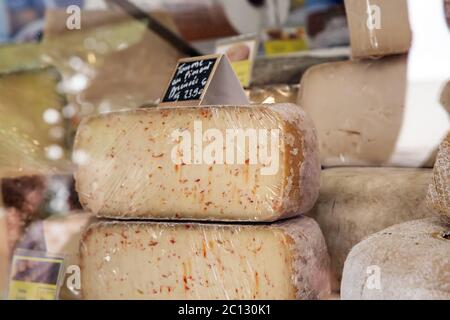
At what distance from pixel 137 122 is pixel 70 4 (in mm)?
1011

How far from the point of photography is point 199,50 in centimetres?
274

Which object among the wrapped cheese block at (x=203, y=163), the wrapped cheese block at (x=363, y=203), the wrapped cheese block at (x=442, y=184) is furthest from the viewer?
the wrapped cheese block at (x=363, y=203)

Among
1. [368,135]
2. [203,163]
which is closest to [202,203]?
[203,163]

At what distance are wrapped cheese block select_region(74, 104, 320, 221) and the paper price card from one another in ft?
0.94

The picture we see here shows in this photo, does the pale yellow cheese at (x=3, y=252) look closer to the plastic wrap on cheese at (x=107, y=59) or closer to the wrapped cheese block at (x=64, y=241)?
the wrapped cheese block at (x=64, y=241)

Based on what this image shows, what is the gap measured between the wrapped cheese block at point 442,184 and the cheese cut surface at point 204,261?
0.35m

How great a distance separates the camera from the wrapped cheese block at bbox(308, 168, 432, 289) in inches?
67.5

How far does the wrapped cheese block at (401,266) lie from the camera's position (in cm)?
114

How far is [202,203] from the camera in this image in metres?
1.56

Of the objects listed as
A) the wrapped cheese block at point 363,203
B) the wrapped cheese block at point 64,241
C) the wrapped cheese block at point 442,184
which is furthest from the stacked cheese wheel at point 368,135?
the wrapped cheese block at point 64,241

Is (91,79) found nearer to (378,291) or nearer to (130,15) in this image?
(130,15)

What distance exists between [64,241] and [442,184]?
109 centimetres
